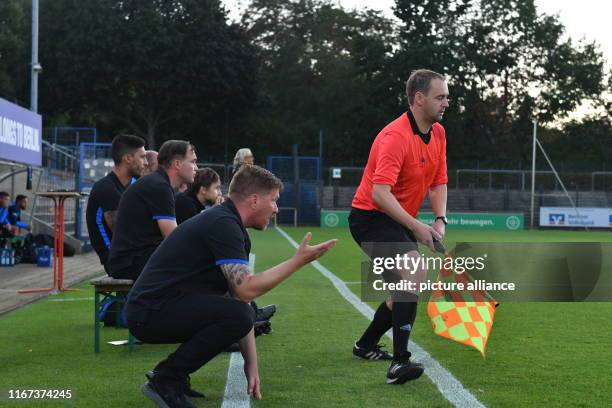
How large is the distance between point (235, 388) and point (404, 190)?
1669 mm

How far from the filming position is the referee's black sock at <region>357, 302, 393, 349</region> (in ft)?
21.4

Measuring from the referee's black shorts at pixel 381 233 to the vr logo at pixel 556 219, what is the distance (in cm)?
3826

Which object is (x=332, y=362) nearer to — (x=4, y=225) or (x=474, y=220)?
(x=4, y=225)

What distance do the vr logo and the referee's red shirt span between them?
125 feet

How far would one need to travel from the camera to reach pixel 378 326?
6.58 meters

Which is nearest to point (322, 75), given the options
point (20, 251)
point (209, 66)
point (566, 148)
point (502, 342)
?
point (209, 66)

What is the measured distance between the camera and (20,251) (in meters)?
17.6

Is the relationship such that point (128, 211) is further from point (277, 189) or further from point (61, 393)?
point (277, 189)

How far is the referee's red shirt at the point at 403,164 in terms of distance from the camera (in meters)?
5.85

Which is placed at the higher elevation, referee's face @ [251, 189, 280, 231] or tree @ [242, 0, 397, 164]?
tree @ [242, 0, 397, 164]

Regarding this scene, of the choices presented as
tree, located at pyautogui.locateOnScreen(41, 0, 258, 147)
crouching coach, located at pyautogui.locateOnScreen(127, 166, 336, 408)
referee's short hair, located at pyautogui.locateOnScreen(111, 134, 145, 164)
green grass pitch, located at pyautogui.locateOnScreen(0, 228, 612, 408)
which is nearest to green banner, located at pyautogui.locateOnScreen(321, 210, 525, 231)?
tree, located at pyautogui.locateOnScreen(41, 0, 258, 147)

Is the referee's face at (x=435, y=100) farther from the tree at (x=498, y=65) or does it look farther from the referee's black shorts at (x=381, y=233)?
the tree at (x=498, y=65)

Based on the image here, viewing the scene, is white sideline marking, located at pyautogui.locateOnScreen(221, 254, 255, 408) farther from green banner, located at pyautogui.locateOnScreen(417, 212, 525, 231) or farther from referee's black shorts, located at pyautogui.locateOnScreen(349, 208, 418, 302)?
green banner, located at pyautogui.locateOnScreen(417, 212, 525, 231)

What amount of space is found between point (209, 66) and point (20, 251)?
124 feet
